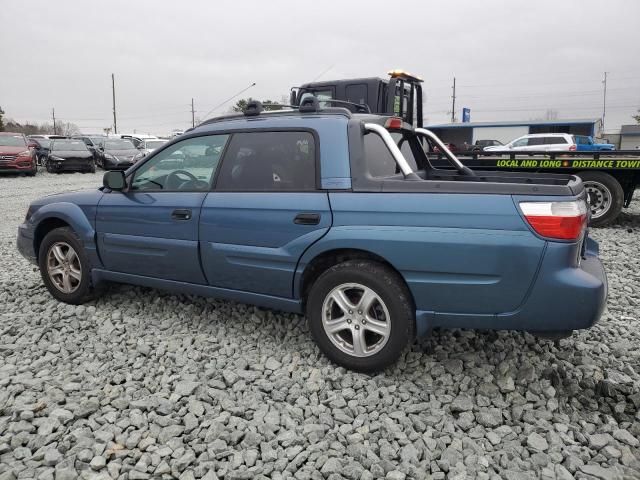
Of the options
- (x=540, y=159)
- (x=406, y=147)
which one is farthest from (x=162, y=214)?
(x=540, y=159)

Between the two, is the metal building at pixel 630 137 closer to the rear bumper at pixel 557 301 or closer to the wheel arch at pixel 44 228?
the rear bumper at pixel 557 301

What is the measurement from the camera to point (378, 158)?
11.1 feet

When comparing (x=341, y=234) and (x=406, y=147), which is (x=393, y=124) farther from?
(x=341, y=234)

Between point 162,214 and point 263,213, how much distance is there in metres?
0.95

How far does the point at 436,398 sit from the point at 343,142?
1673 mm

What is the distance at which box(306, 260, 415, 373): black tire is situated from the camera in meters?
2.97

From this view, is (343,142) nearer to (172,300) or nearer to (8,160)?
(172,300)

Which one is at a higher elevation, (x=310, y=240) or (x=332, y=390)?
(x=310, y=240)

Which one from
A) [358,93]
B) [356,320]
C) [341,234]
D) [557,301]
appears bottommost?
[356,320]

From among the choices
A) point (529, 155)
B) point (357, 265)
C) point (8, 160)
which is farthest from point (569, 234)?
point (8, 160)

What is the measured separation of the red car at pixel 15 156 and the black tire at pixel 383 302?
18.8 meters

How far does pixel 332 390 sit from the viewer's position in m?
3.05

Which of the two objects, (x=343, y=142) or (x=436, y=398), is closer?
(x=436, y=398)

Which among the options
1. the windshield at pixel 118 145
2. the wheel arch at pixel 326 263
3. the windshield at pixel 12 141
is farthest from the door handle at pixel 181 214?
the windshield at pixel 118 145
